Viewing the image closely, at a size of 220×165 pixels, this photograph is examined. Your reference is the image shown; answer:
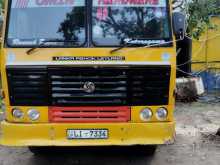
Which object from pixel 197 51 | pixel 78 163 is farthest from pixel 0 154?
pixel 197 51

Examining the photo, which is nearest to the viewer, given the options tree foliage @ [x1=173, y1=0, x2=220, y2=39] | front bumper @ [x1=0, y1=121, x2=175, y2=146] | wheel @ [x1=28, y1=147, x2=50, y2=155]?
front bumper @ [x1=0, y1=121, x2=175, y2=146]

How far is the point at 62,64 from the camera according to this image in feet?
21.6

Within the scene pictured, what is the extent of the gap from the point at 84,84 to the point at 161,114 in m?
1.10

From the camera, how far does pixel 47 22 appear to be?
669 centimetres

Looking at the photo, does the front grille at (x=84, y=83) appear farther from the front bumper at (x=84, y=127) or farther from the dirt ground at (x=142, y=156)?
the dirt ground at (x=142, y=156)

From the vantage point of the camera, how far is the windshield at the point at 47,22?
6.64 meters

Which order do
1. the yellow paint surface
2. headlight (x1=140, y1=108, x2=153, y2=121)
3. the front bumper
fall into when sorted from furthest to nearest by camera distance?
the yellow paint surface, headlight (x1=140, y1=108, x2=153, y2=121), the front bumper

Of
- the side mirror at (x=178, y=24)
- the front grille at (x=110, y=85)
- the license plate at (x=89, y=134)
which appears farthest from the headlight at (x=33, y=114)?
the side mirror at (x=178, y=24)

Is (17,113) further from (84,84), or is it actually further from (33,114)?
(84,84)

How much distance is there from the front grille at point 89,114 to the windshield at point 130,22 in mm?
883

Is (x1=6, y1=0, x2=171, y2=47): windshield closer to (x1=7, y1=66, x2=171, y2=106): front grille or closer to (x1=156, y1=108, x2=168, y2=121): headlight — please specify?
(x1=7, y1=66, x2=171, y2=106): front grille

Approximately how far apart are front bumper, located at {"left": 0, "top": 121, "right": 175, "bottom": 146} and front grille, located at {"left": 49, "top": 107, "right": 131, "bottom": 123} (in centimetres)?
8

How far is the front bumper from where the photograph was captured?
6.57 m

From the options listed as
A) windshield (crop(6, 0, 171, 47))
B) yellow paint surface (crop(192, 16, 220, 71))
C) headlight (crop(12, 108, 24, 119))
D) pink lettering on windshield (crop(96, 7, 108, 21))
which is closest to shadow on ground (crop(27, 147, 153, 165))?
headlight (crop(12, 108, 24, 119))
